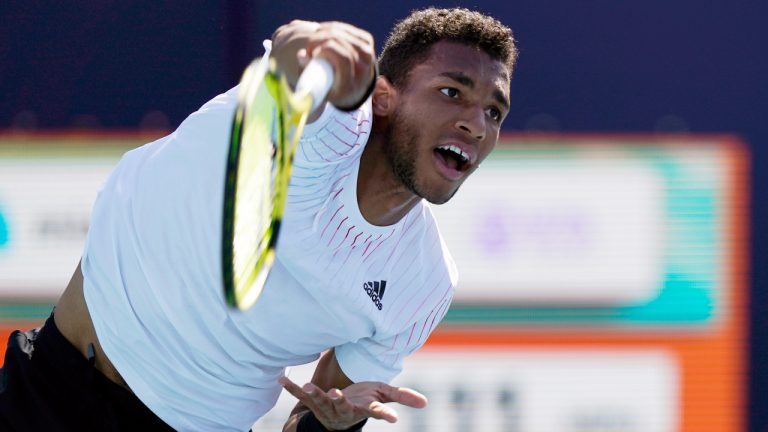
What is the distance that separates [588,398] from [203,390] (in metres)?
1.50

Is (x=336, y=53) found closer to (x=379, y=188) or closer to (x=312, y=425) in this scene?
(x=379, y=188)

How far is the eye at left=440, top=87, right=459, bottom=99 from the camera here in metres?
2.14

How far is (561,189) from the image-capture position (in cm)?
338

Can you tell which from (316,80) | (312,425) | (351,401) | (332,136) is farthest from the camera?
(312,425)

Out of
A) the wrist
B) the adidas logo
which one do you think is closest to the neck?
the adidas logo

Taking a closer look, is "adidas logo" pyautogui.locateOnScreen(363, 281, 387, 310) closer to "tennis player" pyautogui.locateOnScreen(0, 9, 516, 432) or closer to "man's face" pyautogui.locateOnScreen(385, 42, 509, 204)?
"tennis player" pyautogui.locateOnScreen(0, 9, 516, 432)

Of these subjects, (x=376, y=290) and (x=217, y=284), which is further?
(x=376, y=290)

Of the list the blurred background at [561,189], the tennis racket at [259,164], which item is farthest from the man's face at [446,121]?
the blurred background at [561,189]

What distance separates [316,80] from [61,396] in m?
1.14

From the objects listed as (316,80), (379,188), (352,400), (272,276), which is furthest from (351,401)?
(316,80)

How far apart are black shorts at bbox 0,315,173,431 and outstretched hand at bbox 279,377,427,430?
33cm

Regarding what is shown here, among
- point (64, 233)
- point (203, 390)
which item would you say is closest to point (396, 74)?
point (203, 390)

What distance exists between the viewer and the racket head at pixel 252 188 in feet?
4.32

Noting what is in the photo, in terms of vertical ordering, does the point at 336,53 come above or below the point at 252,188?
above
